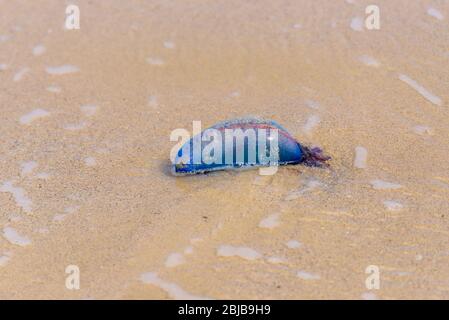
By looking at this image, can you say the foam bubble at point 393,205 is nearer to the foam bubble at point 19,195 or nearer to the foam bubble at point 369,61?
the foam bubble at point 369,61

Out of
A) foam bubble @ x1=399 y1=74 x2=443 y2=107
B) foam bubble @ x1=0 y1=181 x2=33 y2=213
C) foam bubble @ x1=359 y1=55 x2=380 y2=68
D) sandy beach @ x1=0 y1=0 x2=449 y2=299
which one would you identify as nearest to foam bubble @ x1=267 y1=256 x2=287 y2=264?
sandy beach @ x1=0 y1=0 x2=449 y2=299

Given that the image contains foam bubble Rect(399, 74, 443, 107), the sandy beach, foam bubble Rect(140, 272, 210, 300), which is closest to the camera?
foam bubble Rect(140, 272, 210, 300)

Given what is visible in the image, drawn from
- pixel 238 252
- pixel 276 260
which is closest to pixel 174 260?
pixel 238 252

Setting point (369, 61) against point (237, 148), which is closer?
point (237, 148)

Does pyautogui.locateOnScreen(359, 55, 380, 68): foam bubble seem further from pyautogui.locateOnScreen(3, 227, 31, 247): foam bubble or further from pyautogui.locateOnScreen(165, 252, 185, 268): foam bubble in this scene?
pyautogui.locateOnScreen(3, 227, 31, 247): foam bubble

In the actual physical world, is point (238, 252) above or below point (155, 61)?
below

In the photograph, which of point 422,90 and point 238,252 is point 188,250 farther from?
point 422,90

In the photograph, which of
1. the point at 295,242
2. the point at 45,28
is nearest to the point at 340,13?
the point at 45,28
